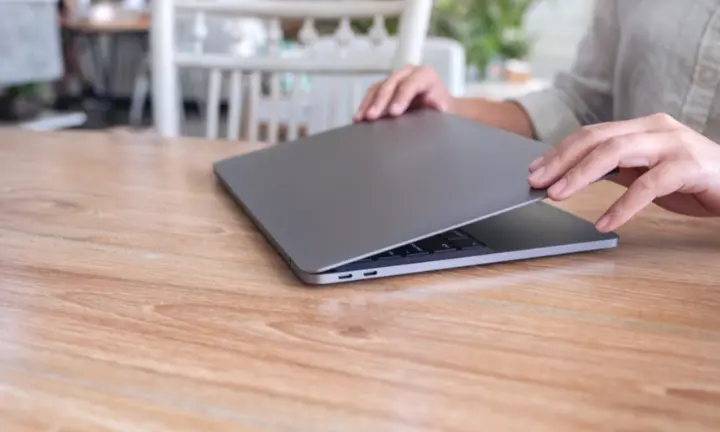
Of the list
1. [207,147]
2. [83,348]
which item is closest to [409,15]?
[207,147]

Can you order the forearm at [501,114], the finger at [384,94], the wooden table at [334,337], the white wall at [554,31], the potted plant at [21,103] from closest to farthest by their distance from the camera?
the wooden table at [334,337] → the finger at [384,94] → the forearm at [501,114] → the potted plant at [21,103] → the white wall at [554,31]

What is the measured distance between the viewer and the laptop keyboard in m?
0.44

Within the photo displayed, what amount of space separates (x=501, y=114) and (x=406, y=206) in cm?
51

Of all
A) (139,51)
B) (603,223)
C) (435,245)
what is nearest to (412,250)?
(435,245)

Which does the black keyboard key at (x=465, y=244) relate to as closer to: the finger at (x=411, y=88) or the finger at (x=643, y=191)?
the finger at (x=643, y=191)

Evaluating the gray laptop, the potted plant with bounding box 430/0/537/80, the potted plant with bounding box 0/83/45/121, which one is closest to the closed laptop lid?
the gray laptop

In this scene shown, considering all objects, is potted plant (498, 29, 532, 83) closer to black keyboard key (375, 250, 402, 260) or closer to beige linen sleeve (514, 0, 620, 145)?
beige linen sleeve (514, 0, 620, 145)

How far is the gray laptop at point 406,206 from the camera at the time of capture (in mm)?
425

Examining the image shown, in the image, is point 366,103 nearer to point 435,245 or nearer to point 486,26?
point 435,245

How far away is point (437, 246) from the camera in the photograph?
0.46m

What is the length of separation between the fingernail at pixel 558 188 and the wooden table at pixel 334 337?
0.15 feet

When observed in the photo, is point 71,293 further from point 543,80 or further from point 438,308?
point 543,80

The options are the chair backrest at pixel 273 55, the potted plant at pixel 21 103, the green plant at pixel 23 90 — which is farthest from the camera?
the green plant at pixel 23 90

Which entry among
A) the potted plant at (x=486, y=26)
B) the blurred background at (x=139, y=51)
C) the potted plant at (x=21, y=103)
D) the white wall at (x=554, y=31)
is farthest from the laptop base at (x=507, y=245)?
the white wall at (x=554, y=31)
